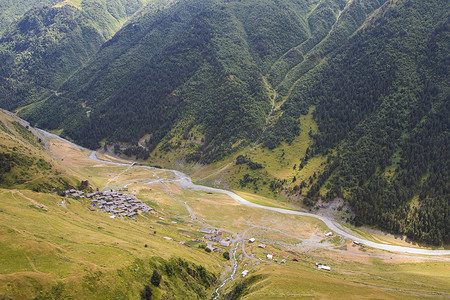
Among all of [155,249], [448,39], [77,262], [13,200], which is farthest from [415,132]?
[13,200]

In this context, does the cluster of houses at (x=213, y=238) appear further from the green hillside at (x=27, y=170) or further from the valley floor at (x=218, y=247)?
the green hillside at (x=27, y=170)

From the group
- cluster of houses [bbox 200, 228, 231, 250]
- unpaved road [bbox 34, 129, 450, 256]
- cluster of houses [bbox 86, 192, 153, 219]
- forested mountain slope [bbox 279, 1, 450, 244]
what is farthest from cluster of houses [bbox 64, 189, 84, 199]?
forested mountain slope [bbox 279, 1, 450, 244]

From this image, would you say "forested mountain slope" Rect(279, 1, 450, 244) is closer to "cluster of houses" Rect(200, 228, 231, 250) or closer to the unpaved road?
the unpaved road

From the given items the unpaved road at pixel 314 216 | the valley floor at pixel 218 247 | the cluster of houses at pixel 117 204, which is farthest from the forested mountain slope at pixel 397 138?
the cluster of houses at pixel 117 204

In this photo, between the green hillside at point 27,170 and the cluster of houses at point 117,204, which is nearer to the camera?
the green hillside at point 27,170

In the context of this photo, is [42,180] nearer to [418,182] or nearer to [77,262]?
[77,262]

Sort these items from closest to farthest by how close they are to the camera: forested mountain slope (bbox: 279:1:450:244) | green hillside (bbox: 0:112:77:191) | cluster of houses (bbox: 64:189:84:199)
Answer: green hillside (bbox: 0:112:77:191) → cluster of houses (bbox: 64:189:84:199) → forested mountain slope (bbox: 279:1:450:244)
